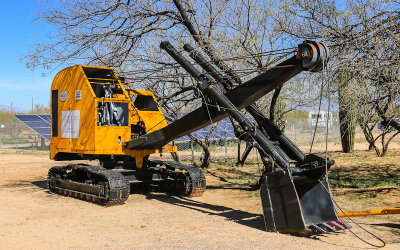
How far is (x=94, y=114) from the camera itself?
980cm

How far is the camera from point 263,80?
7293 mm

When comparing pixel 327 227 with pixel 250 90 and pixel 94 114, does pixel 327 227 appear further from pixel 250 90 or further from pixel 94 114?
pixel 94 114

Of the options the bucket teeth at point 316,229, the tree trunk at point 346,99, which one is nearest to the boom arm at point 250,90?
the bucket teeth at point 316,229

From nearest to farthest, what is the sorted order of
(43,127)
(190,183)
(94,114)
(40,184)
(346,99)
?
(94,114) → (190,183) → (346,99) → (40,184) → (43,127)

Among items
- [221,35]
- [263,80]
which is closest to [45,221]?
[263,80]

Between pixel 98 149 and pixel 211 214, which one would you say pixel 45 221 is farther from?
pixel 211 214

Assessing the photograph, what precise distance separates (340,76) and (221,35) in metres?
3.45

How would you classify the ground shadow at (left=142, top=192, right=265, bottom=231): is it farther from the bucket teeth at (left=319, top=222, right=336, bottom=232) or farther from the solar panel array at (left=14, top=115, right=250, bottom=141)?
the solar panel array at (left=14, top=115, right=250, bottom=141)

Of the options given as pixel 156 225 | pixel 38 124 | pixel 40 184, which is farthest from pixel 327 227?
pixel 38 124

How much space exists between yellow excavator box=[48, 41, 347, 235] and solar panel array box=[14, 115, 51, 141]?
15.5m

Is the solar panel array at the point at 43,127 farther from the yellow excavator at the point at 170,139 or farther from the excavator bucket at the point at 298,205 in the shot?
the excavator bucket at the point at 298,205

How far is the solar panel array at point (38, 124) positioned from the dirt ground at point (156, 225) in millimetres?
15390

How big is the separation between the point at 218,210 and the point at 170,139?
189 cm

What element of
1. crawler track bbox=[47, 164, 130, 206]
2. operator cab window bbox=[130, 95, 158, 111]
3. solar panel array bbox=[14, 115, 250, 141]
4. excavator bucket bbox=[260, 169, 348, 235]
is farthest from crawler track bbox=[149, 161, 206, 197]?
solar panel array bbox=[14, 115, 250, 141]
